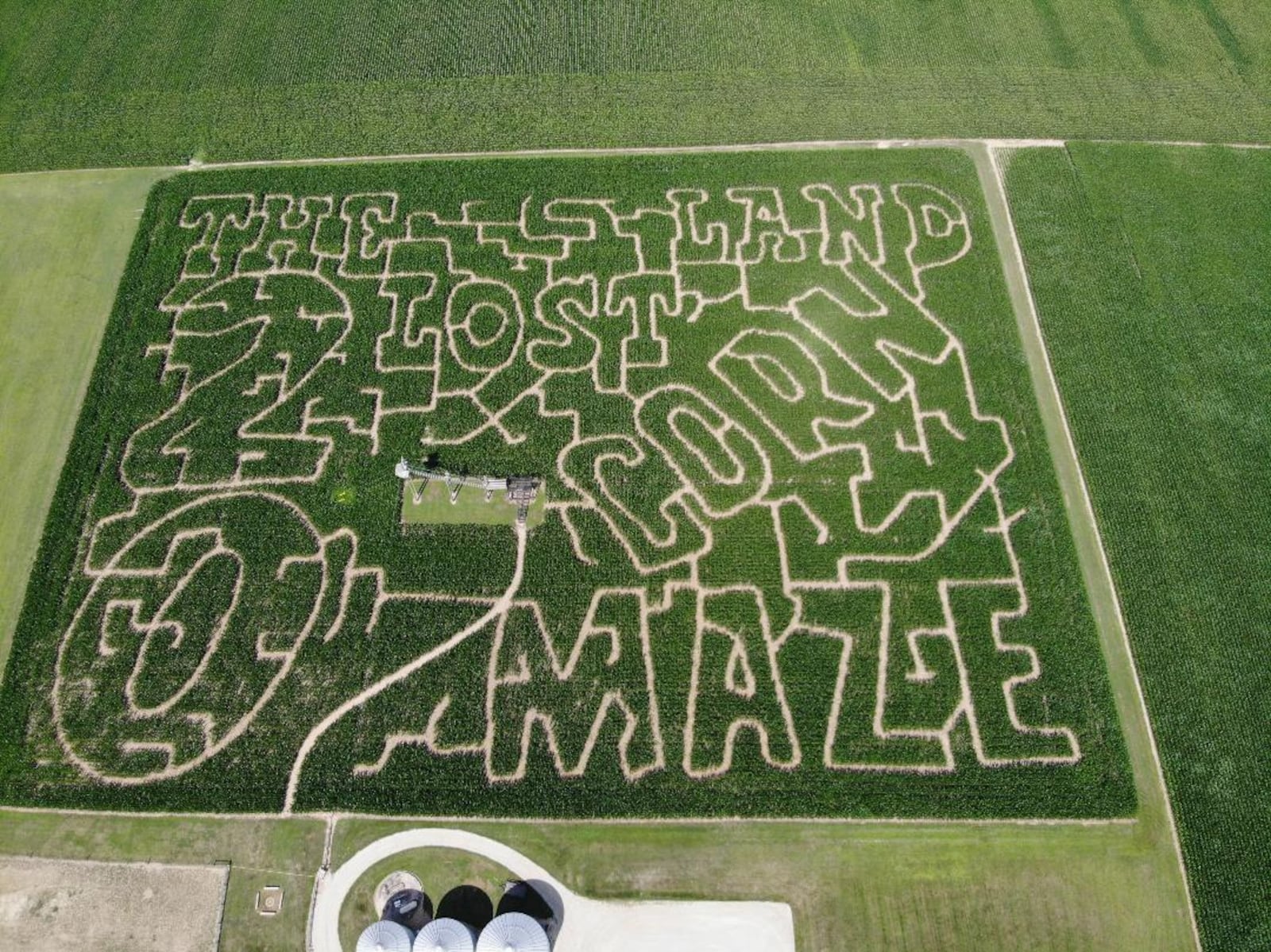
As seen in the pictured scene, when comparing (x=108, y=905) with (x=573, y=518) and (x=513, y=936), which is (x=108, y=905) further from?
(x=573, y=518)

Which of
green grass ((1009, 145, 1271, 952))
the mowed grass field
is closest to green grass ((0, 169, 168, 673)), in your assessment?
the mowed grass field

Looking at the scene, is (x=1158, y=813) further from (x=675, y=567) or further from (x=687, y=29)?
(x=687, y=29)

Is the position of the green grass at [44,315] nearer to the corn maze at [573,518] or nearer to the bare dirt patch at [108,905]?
the corn maze at [573,518]

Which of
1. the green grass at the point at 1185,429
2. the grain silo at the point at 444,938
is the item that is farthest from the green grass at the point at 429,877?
the green grass at the point at 1185,429

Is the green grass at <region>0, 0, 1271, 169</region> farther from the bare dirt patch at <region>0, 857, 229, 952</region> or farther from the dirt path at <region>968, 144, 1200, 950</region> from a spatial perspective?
the bare dirt patch at <region>0, 857, 229, 952</region>

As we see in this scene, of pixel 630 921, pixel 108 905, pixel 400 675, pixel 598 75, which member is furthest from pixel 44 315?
pixel 630 921
